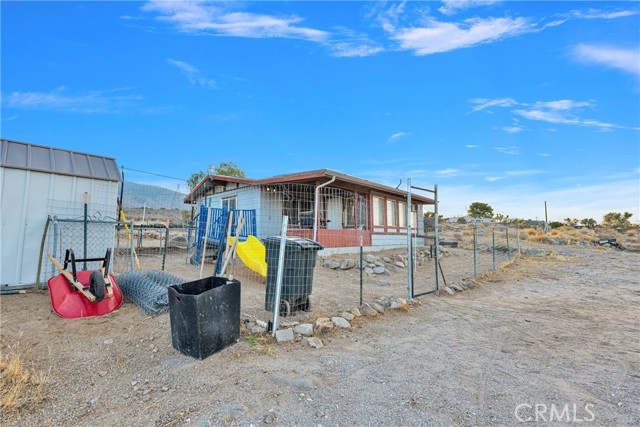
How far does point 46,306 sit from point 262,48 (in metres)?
10.9

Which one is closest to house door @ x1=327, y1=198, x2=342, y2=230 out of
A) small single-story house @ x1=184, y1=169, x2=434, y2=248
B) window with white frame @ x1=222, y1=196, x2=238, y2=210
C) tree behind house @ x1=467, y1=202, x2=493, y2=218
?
small single-story house @ x1=184, y1=169, x2=434, y2=248

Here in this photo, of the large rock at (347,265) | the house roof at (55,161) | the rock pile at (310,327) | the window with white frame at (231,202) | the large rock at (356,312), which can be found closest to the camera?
the rock pile at (310,327)

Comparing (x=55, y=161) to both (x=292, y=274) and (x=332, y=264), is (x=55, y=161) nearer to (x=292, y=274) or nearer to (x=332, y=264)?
(x=292, y=274)

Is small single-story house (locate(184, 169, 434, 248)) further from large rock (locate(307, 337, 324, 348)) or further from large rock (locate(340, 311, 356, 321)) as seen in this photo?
large rock (locate(307, 337, 324, 348))

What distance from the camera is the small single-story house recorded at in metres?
11.6

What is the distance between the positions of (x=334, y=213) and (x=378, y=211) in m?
3.22

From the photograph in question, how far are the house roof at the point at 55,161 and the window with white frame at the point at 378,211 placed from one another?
457 inches

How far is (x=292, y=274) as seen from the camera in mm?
4680

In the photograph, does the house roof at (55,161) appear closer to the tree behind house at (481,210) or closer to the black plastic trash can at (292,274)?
the black plastic trash can at (292,274)

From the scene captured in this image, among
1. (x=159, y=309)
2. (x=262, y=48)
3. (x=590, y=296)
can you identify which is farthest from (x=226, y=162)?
→ (x=590, y=296)

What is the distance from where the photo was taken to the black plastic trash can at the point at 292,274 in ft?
15.2

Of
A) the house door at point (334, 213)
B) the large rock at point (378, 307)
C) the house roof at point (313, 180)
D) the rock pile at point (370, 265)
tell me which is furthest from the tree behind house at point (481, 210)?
the large rock at point (378, 307)

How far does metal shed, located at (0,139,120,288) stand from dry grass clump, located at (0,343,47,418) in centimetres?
322

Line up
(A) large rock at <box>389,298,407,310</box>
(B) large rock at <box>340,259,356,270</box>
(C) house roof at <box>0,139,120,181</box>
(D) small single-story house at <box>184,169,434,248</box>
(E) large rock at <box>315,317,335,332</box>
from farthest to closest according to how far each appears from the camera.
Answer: (D) small single-story house at <box>184,169,434,248</box> → (B) large rock at <box>340,259,356,270</box> → (C) house roof at <box>0,139,120,181</box> → (A) large rock at <box>389,298,407,310</box> → (E) large rock at <box>315,317,335,332</box>
